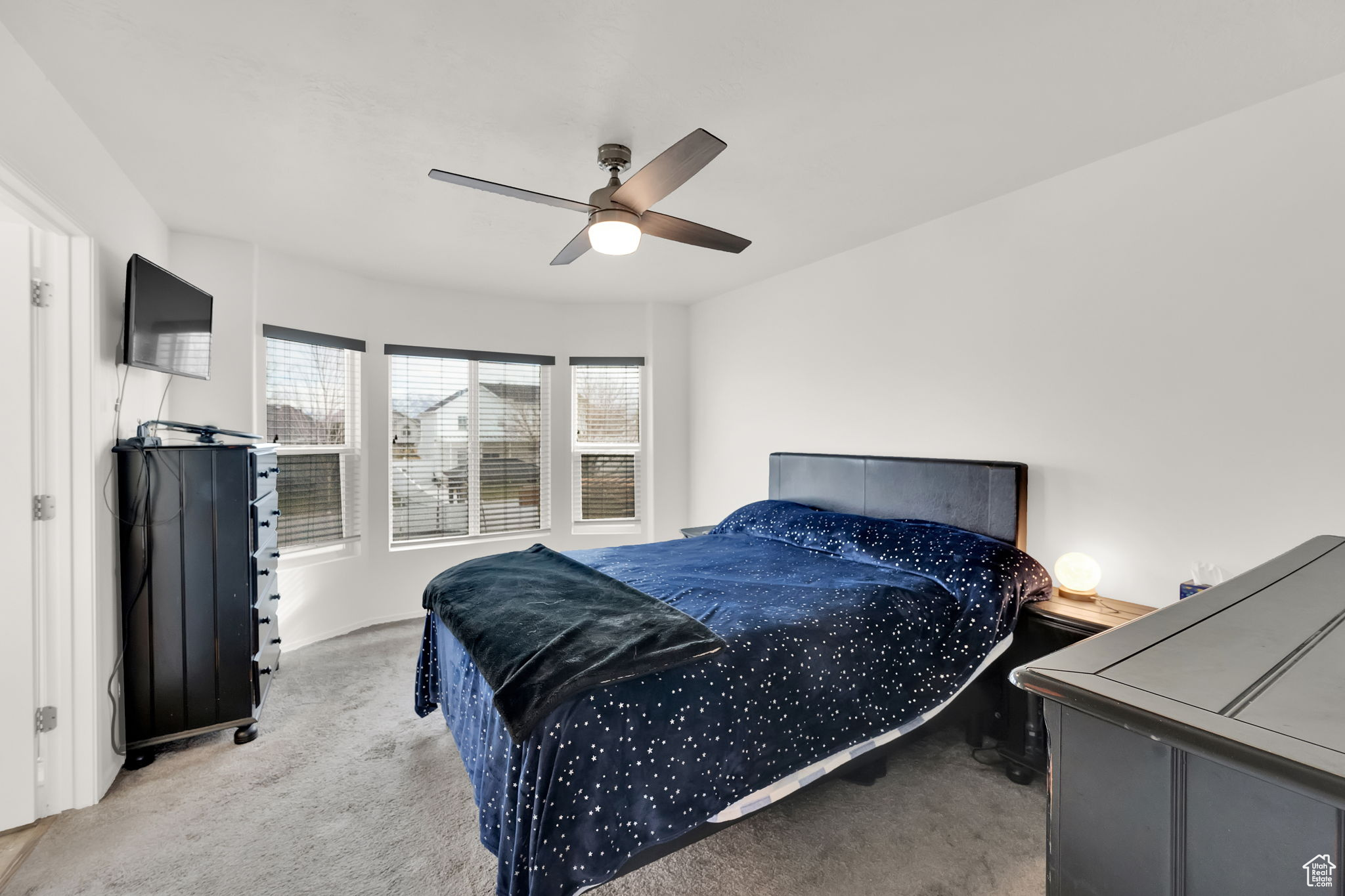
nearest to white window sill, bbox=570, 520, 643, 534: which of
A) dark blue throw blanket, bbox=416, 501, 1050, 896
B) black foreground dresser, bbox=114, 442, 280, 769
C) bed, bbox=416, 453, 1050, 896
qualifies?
bed, bbox=416, 453, 1050, 896

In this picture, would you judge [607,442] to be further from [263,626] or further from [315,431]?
[263,626]

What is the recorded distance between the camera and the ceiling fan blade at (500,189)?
6.31ft

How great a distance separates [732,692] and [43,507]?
2.53 meters

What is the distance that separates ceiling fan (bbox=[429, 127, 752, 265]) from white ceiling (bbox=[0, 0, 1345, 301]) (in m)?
0.25

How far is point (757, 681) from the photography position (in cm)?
179

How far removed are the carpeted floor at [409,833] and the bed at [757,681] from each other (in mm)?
228

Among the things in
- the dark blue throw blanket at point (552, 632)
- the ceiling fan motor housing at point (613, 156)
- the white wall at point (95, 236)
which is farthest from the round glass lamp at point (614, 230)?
the white wall at point (95, 236)

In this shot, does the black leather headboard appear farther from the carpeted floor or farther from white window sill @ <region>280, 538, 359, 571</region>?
white window sill @ <region>280, 538, 359, 571</region>

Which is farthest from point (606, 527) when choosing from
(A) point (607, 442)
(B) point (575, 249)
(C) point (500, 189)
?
(C) point (500, 189)

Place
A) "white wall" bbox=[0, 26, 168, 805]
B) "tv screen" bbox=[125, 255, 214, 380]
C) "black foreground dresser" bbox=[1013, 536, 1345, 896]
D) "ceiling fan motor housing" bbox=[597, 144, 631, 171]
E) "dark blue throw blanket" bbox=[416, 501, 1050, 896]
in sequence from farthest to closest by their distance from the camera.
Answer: "tv screen" bbox=[125, 255, 214, 380]
"ceiling fan motor housing" bbox=[597, 144, 631, 171]
"white wall" bbox=[0, 26, 168, 805]
"dark blue throw blanket" bbox=[416, 501, 1050, 896]
"black foreground dresser" bbox=[1013, 536, 1345, 896]

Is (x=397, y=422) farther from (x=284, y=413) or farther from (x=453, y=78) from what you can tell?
(x=453, y=78)

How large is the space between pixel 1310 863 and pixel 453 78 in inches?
96.7

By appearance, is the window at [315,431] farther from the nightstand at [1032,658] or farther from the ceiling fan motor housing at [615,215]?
the nightstand at [1032,658]

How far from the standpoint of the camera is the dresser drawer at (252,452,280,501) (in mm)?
2721
